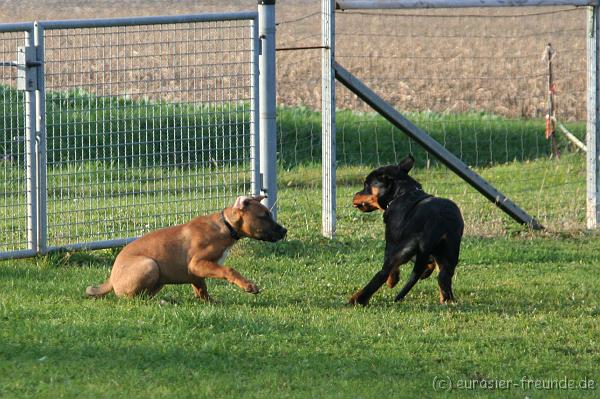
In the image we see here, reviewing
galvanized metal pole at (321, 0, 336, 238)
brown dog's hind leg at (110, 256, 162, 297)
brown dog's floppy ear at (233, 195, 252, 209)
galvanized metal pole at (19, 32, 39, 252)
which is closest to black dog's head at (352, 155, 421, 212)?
brown dog's floppy ear at (233, 195, 252, 209)

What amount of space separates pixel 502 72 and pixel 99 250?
53.8 ft

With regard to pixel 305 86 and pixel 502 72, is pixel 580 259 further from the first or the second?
pixel 502 72

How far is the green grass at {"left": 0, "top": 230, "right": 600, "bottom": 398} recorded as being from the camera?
6.41 meters

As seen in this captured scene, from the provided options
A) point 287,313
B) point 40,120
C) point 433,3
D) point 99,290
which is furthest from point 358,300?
point 433,3

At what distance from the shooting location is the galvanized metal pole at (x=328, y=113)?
11.5m

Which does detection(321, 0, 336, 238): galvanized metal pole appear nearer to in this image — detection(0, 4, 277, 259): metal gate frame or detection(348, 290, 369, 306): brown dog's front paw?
detection(0, 4, 277, 259): metal gate frame

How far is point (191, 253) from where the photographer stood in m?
8.48

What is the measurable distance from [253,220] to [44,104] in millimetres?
2370

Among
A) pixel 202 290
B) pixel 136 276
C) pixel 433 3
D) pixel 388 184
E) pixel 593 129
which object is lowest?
pixel 202 290

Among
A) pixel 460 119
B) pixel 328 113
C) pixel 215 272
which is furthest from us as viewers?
pixel 460 119

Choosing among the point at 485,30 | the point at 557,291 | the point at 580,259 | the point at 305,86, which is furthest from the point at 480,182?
the point at 485,30

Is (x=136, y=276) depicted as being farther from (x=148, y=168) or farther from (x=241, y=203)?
(x=148, y=168)

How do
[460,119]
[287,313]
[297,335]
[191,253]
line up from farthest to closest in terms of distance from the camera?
[460,119], [191,253], [287,313], [297,335]

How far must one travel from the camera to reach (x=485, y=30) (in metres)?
30.6
